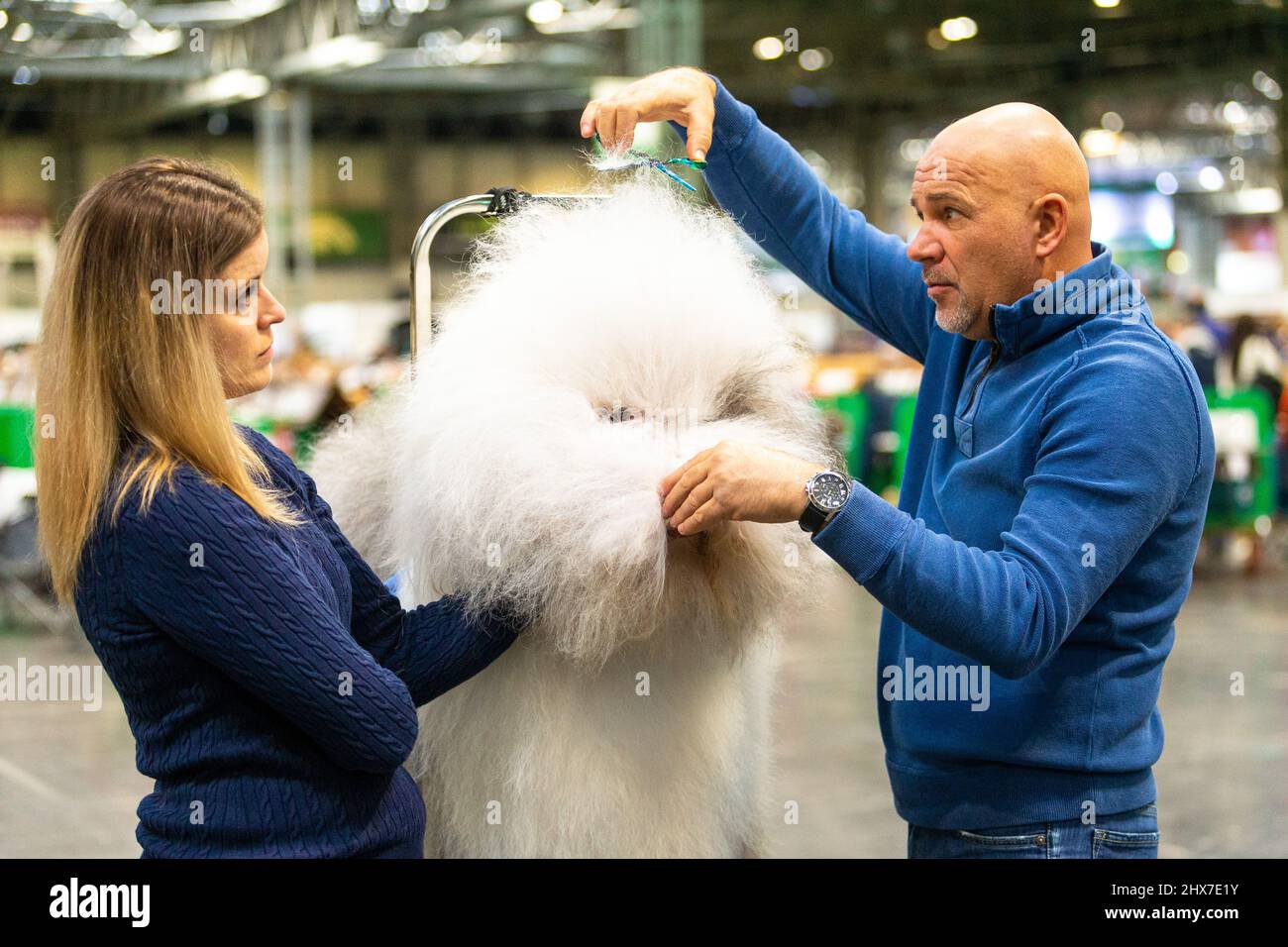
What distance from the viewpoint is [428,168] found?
85.5 feet

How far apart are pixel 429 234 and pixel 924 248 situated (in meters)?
0.63

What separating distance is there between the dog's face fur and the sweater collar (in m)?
0.25

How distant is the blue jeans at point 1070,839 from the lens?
163 cm

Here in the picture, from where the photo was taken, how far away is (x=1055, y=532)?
1.47m

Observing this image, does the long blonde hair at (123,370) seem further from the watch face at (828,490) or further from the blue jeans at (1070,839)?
the blue jeans at (1070,839)

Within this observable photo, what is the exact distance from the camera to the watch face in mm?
1425

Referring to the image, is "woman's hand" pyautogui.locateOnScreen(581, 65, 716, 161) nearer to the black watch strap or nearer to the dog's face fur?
the dog's face fur

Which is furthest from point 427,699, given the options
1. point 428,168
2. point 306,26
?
point 428,168

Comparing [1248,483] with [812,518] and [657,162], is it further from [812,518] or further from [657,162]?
[812,518]

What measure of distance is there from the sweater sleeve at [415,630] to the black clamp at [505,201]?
41 cm

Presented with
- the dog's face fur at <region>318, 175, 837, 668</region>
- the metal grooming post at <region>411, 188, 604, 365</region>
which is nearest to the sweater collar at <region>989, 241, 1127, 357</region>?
the dog's face fur at <region>318, 175, 837, 668</region>

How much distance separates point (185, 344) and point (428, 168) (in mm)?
25559

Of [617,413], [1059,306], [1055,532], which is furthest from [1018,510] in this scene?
[617,413]
